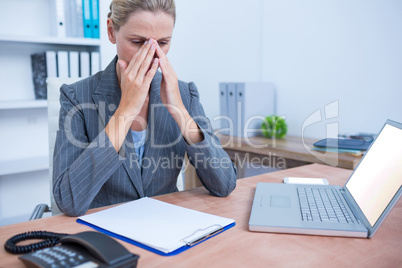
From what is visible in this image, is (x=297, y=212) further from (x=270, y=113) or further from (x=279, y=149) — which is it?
(x=270, y=113)

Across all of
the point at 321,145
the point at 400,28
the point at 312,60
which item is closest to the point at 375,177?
the point at 321,145

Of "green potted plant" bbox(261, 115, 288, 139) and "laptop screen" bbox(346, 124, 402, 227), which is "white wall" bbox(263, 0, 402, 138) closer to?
"green potted plant" bbox(261, 115, 288, 139)

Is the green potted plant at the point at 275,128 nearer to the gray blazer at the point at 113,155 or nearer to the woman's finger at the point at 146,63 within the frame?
the gray blazer at the point at 113,155

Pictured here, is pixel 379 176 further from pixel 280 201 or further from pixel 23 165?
pixel 23 165

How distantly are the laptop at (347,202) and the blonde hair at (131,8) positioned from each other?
635mm

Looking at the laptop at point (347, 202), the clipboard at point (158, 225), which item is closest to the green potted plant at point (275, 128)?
the laptop at point (347, 202)

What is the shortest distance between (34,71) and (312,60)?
174 centimetres

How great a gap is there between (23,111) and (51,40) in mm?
499

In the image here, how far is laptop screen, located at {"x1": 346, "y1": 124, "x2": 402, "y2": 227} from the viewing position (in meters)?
0.74

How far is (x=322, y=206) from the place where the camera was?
91cm

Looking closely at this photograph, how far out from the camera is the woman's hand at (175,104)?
110 centimetres

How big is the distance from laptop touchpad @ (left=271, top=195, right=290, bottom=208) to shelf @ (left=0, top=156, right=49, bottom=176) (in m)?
1.51

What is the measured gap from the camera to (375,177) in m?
0.86
